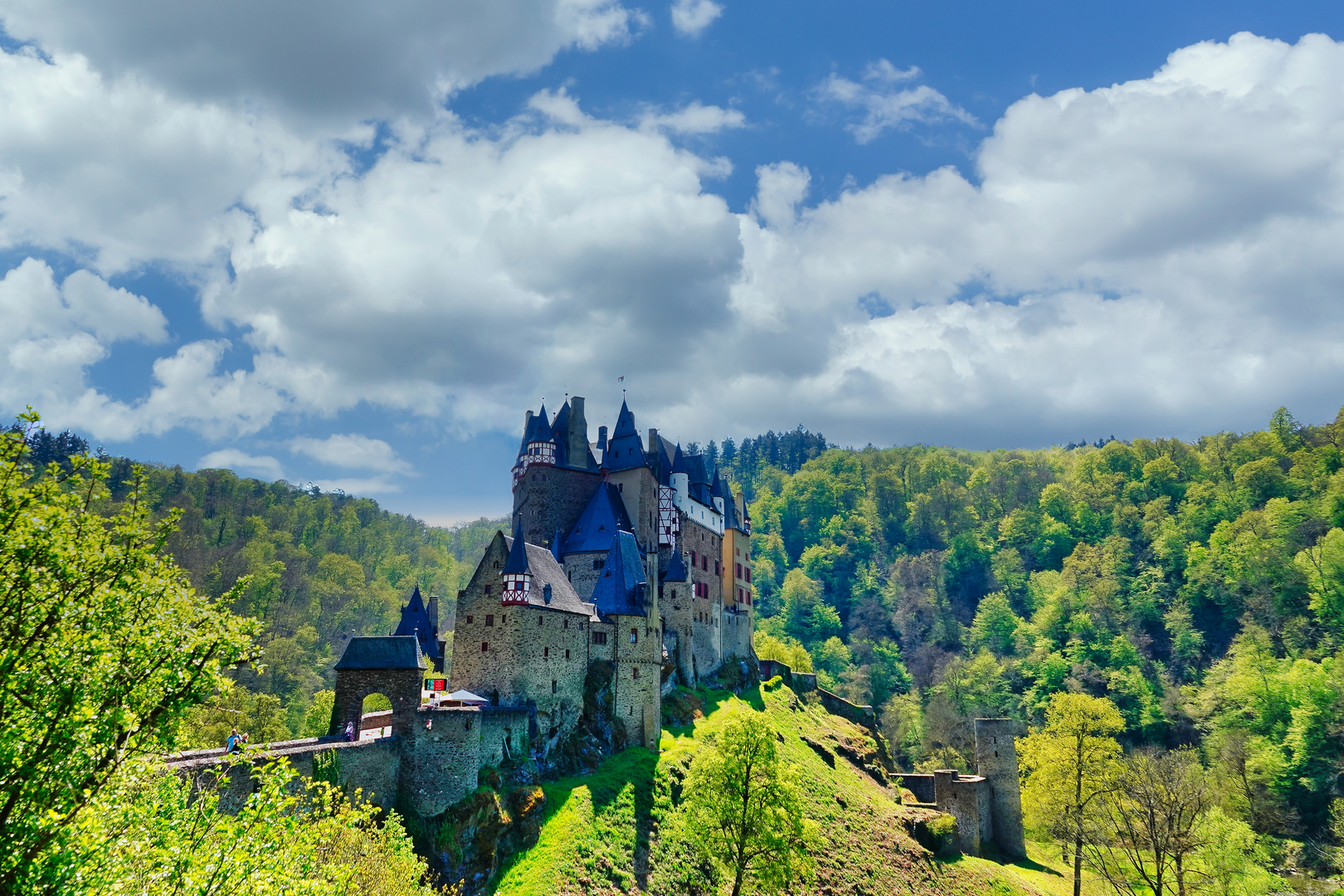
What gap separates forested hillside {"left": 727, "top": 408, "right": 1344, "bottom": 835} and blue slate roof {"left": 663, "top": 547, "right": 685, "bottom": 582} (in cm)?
2548

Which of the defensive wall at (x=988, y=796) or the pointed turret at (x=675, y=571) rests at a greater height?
the pointed turret at (x=675, y=571)

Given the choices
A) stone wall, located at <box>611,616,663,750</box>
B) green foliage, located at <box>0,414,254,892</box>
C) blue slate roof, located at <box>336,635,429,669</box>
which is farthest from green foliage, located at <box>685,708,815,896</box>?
green foliage, located at <box>0,414,254,892</box>

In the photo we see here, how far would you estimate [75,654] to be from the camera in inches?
540

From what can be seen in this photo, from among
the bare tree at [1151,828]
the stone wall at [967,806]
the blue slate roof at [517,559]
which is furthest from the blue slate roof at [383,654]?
the stone wall at [967,806]

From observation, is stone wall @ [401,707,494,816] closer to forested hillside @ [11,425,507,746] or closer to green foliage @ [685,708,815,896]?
green foliage @ [685,708,815,896]

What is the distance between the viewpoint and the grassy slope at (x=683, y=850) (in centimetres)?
3203

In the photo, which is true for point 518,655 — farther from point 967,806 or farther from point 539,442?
point 967,806

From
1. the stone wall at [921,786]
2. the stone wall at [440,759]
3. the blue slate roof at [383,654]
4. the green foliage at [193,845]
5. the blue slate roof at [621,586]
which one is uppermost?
the blue slate roof at [621,586]

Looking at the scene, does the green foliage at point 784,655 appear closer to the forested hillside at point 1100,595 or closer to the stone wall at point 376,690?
the forested hillside at point 1100,595

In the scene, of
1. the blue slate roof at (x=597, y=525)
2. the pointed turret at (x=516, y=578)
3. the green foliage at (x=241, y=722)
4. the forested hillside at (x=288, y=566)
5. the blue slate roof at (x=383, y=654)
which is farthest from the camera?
the forested hillside at (x=288, y=566)

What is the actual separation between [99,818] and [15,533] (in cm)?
475

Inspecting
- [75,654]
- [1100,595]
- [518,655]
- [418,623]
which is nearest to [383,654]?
[518,655]

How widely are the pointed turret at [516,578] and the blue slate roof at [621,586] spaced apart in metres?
6.44

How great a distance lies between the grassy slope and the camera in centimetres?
3203
